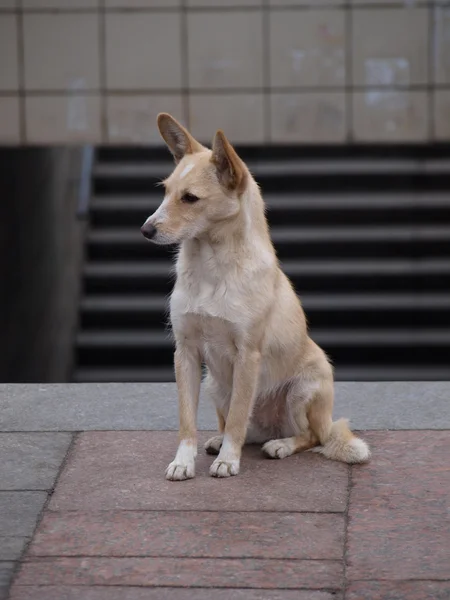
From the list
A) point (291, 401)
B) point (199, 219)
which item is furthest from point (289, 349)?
point (199, 219)

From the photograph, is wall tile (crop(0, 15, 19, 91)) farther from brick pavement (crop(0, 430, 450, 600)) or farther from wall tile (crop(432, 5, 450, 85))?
brick pavement (crop(0, 430, 450, 600))

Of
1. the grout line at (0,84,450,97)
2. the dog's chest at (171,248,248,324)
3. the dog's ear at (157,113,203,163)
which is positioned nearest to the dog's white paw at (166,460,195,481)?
the dog's chest at (171,248,248,324)

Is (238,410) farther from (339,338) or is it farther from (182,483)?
(339,338)

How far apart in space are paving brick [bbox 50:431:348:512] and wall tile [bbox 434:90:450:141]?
5.14m

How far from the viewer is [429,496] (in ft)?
13.1

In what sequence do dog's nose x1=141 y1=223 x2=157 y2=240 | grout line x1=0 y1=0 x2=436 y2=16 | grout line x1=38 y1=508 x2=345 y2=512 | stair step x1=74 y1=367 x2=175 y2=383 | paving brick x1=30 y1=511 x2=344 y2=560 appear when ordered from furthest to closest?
1. stair step x1=74 y1=367 x2=175 y2=383
2. grout line x1=0 y1=0 x2=436 y2=16
3. dog's nose x1=141 y1=223 x2=157 y2=240
4. grout line x1=38 y1=508 x2=345 y2=512
5. paving brick x1=30 y1=511 x2=344 y2=560

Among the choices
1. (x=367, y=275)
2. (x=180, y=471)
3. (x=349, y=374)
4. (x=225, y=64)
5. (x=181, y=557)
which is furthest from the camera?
(x=367, y=275)

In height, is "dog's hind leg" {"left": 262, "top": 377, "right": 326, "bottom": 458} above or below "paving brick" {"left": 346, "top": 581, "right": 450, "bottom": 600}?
above

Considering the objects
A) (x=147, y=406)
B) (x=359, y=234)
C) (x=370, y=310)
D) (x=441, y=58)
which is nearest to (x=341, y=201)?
(x=359, y=234)

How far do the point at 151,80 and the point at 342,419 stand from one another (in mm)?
5011

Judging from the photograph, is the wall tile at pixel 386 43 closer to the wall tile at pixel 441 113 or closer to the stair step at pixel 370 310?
the wall tile at pixel 441 113

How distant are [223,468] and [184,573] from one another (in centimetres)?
82

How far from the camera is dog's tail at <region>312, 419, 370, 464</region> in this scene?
437 centimetres

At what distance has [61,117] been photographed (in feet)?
29.7
